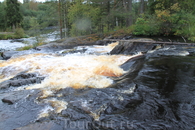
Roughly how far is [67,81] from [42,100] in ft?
5.36

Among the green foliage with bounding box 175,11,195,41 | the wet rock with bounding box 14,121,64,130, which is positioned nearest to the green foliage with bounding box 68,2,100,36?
the green foliage with bounding box 175,11,195,41

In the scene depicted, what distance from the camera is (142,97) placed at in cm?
410

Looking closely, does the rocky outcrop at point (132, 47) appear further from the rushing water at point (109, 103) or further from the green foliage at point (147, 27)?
the green foliage at point (147, 27)

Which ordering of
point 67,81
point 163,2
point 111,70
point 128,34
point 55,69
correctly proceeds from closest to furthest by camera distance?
1. point 67,81
2. point 111,70
3. point 55,69
4. point 163,2
5. point 128,34

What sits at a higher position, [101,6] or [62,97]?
[101,6]

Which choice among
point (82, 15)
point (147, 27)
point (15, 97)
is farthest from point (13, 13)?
point (15, 97)

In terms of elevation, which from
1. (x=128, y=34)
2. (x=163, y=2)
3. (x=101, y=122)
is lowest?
(x=101, y=122)

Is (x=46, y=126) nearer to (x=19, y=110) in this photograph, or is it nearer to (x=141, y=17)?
(x=19, y=110)

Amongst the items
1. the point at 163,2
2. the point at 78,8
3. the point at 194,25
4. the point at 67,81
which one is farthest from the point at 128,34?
the point at 67,81

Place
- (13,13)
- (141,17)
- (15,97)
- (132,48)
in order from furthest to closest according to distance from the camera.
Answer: (13,13), (141,17), (132,48), (15,97)

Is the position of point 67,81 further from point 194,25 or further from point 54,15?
point 54,15

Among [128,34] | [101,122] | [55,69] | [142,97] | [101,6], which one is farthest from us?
[101,6]

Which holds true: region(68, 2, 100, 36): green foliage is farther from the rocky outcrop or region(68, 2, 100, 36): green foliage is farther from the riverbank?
the riverbank

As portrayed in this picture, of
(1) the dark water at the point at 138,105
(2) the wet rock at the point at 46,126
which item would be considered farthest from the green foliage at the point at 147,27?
(2) the wet rock at the point at 46,126
